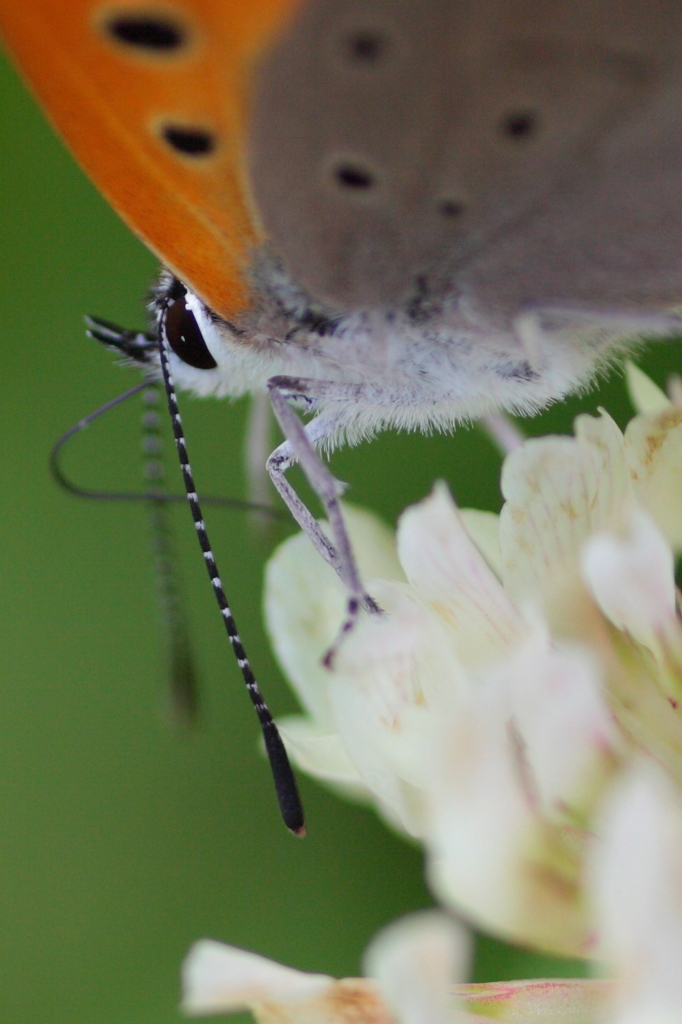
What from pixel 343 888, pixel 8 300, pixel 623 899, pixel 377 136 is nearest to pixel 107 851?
pixel 343 888


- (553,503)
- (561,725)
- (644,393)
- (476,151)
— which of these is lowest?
(561,725)

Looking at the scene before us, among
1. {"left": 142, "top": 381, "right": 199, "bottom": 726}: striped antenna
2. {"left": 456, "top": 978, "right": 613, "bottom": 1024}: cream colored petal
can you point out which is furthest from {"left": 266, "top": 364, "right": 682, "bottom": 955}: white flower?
{"left": 142, "top": 381, "right": 199, "bottom": 726}: striped antenna

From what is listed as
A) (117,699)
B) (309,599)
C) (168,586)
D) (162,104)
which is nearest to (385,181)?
(162,104)

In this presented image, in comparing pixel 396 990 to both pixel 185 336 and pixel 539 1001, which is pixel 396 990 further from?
pixel 185 336

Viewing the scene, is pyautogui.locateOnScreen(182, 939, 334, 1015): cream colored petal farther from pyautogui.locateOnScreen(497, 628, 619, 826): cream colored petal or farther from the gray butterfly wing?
the gray butterfly wing

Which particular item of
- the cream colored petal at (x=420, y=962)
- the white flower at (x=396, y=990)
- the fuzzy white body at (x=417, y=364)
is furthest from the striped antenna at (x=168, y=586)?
the cream colored petal at (x=420, y=962)

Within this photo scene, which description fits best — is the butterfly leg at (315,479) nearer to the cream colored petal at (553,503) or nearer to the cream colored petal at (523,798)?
the cream colored petal at (553,503)
